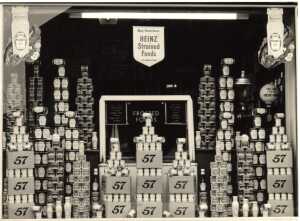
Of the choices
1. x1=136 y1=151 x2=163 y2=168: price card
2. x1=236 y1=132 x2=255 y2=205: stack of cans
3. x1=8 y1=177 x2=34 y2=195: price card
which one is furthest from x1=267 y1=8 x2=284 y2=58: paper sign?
x1=8 y1=177 x2=34 y2=195: price card

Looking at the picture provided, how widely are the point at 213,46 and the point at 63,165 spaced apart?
1454 millimetres

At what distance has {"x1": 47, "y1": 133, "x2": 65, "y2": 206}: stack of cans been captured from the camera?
4.56 metres

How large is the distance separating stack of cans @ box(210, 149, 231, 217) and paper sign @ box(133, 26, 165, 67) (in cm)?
86

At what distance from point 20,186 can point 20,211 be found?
0.18 metres

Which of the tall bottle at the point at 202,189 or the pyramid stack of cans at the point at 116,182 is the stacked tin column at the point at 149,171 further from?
the tall bottle at the point at 202,189

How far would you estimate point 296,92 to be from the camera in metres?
4.50

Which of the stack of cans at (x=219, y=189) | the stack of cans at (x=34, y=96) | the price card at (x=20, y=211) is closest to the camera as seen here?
the price card at (x=20, y=211)

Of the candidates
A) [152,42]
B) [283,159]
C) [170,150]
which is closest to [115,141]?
[170,150]

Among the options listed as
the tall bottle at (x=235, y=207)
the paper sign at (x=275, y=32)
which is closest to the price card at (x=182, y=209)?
the tall bottle at (x=235, y=207)

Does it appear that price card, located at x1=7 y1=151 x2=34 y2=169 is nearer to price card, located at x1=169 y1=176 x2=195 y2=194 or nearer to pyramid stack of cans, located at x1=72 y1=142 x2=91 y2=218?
pyramid stack of cans, located at x1=72 y1=142 x2=91 y2=218

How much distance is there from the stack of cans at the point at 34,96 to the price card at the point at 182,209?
3.92 ft

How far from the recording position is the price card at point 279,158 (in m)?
4.60

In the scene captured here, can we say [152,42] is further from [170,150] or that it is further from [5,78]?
[5,78]

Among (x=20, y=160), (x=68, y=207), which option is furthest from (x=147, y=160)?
(x=20, y=160)
